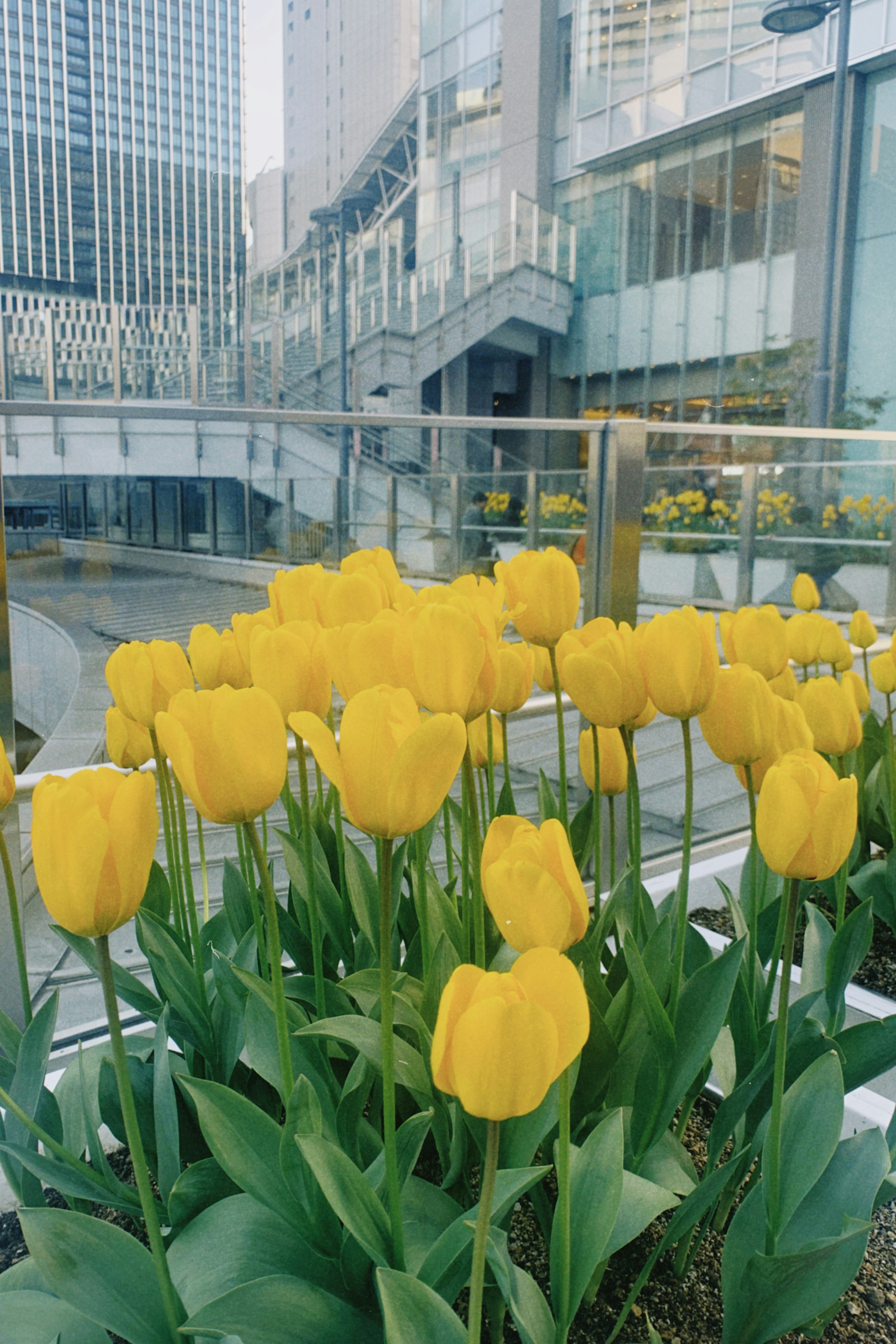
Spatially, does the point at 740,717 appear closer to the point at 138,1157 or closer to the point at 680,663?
the point at 680,663

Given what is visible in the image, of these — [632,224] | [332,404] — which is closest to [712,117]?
[632,224]

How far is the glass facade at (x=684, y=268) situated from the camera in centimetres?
1241

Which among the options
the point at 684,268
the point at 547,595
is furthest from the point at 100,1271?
the point at 684,268

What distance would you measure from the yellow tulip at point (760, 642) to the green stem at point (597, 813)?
0.14m

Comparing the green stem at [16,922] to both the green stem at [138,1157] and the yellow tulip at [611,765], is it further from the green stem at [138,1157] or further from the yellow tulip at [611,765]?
the yellow tulip at [611,765]

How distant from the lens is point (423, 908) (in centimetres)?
85

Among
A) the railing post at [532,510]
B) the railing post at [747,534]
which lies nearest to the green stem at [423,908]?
the railing post at [532,510]

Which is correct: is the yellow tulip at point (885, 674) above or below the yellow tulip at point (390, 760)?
below

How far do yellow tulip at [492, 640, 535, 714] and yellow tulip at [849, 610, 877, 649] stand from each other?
1.00m

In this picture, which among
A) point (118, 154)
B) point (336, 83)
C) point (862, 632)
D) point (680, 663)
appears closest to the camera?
point (680, 663)

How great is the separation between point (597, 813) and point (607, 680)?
9.5 inches

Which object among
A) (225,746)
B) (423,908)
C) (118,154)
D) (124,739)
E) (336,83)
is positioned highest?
(336,83)

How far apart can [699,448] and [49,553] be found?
1.70 meters

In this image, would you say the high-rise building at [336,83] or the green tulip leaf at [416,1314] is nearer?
the green tulip leaf at [416,1314]
